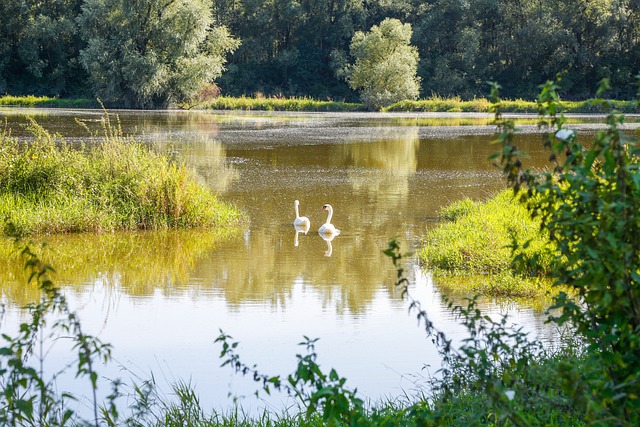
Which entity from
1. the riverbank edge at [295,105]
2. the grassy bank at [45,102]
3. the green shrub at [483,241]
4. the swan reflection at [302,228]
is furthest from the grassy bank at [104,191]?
the grassy bank at [45,102]

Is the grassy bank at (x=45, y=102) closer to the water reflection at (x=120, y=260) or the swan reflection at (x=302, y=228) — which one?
the swan reflection at (x=302, y=228)

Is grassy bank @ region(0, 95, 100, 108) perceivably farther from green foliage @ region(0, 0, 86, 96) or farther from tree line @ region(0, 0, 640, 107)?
green foliage @ region(0, 0, 86, 96)

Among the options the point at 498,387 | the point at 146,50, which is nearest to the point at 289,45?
the point at 146,50

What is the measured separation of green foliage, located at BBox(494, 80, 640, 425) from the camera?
8.72 feet

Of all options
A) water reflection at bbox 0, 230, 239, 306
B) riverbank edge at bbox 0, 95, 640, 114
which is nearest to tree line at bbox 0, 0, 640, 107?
riverbank edge at bbox 0, 95, 640, 114

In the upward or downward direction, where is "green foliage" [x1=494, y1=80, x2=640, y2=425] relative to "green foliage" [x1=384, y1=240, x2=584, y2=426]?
upward

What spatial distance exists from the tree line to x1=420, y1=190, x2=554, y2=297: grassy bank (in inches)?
1429

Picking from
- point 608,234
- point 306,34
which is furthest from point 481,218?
point 306,34

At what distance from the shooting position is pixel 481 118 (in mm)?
44094

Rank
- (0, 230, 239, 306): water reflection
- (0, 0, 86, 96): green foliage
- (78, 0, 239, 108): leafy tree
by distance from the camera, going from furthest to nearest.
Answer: (0, 0, 86, 96): green foliage
(78, 0, 239, 108): leafy tree
(0, 230, 239, 306): water reflection

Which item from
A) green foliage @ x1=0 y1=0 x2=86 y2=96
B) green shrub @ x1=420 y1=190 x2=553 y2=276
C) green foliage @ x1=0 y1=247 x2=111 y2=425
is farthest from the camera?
green foliage @ x1=0 y1=0 x2=86 y2=96

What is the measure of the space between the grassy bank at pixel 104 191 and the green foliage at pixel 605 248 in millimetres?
9063

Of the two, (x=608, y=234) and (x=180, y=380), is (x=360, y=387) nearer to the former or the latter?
(x=180, y=380)

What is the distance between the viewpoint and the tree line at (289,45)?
4616 centimetres
